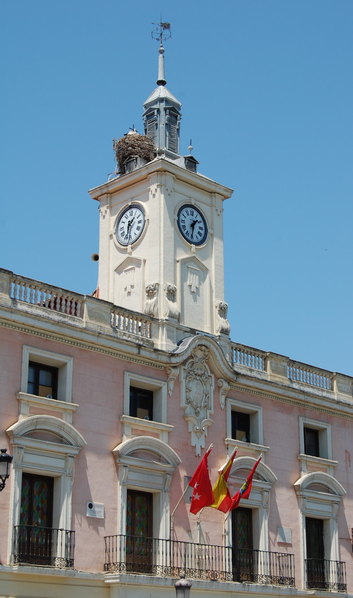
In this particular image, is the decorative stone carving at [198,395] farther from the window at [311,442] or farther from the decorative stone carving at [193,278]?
the window at [311,442]

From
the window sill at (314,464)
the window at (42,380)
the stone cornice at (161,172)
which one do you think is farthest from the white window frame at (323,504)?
the stone cornice at (161,172)

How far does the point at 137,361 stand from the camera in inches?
914

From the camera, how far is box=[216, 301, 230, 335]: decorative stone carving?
26.1 m

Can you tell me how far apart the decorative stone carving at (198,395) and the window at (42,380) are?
12.4 ft

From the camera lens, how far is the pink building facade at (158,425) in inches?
806

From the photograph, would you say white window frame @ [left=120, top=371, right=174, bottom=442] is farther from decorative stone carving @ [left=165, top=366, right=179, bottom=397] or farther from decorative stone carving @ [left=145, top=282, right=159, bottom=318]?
decorative stone carving @ [left=145, top=282, right=159, bottom=318]

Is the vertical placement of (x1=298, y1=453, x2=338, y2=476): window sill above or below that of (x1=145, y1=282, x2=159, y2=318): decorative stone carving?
below

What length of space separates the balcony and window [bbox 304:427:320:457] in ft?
11.9

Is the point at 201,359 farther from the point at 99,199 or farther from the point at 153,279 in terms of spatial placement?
the point at 99,199

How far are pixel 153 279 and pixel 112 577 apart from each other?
27.3ft

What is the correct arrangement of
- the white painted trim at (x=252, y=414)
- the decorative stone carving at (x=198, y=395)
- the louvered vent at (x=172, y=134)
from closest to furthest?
the decorative stone carving at (x=198, y=395)
the white painted trim at (x=252, y=414)
the louvered vent at (x=172, y=134)

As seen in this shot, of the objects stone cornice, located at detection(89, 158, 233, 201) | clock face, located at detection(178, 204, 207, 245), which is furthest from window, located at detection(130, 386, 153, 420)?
stone cornice, located at detection(89, 158, 233, 201)

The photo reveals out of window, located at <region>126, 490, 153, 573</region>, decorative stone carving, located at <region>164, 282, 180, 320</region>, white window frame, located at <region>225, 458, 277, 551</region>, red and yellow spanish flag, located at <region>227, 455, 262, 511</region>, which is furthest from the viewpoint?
decorative stone carving, located at <region>164, 282, 180, 320</region>

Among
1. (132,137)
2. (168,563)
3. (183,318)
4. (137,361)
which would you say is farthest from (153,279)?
(168,563)
